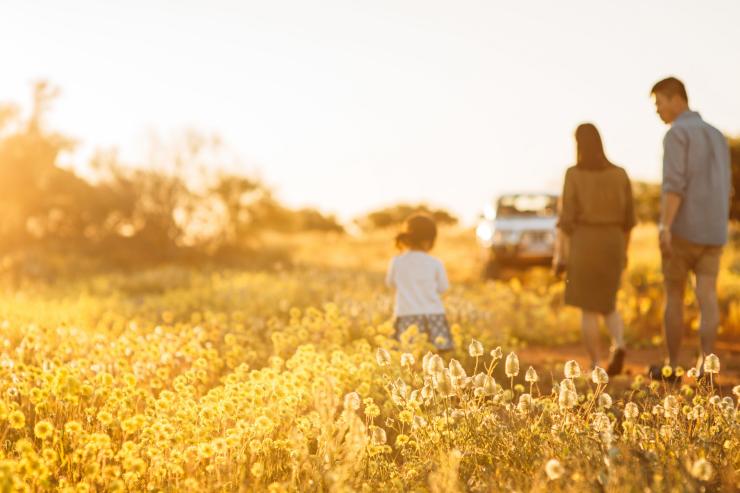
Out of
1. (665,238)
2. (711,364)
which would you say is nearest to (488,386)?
Answer: (711,364)

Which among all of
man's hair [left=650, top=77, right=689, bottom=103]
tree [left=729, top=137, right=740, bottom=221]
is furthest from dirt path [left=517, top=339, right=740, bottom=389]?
tree [left=729, top=137, right=740, bottom=221]

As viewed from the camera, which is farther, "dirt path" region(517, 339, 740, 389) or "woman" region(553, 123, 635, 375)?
"dirt path" region(517, 339, 740, 389)

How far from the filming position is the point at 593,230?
Result: 6.57 m

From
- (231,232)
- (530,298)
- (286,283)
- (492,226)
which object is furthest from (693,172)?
(231,232)

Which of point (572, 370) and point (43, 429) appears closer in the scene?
point (43, 429)

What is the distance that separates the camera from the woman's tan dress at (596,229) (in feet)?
21.2

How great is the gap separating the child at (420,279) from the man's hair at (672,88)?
1952mm

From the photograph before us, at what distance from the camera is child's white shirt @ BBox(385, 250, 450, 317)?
21.2 feet

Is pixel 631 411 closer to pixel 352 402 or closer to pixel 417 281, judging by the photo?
pixel 352 402

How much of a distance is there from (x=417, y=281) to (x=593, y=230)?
1424mm

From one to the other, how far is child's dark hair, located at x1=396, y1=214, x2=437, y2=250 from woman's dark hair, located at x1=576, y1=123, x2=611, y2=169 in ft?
4.11

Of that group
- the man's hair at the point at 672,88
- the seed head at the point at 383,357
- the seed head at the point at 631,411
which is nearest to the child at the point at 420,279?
the man's hair at the point at 672,88

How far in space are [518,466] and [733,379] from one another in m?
4.03

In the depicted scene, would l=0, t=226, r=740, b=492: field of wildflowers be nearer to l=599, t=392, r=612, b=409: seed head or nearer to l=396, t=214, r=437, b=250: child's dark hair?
l=599, t=392, r=612, b=409: seed head
